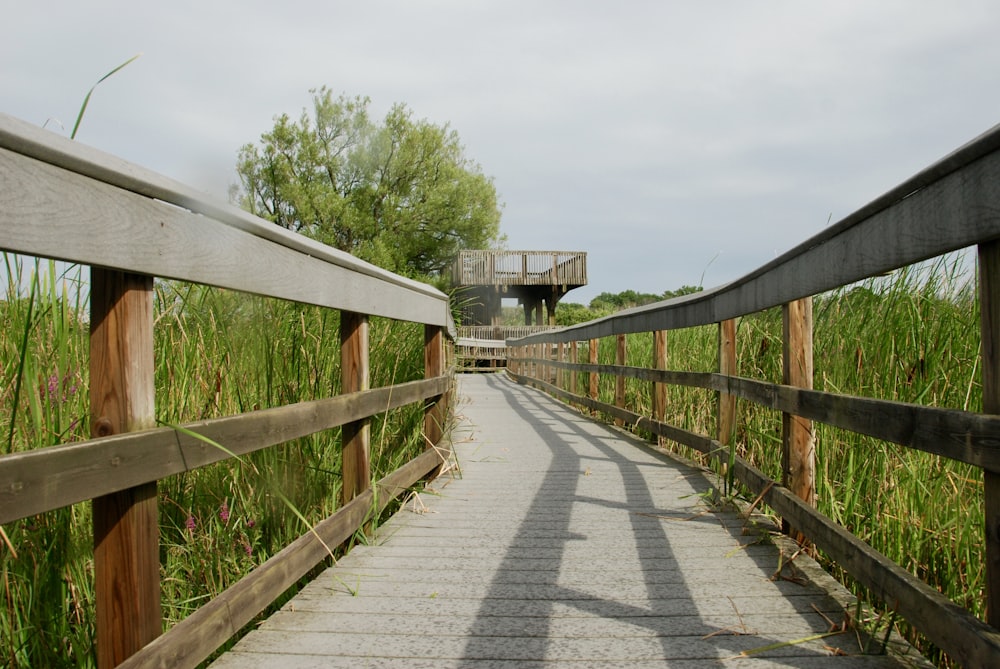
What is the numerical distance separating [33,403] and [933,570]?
244 cm

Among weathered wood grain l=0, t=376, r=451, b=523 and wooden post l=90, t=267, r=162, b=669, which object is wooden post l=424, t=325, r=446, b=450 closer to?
weathered wood grain l=0, t=376, r=451, b=523

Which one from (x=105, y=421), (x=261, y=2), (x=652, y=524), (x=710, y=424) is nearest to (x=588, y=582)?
A: (x=652, y=524)

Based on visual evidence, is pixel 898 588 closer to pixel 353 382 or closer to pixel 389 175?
pixel 353 382

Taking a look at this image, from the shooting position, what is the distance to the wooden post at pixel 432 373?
171 inches

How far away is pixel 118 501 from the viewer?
1.39 meters

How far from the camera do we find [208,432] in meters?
1.67

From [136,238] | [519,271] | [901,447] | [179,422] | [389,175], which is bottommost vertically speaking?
[901,447]

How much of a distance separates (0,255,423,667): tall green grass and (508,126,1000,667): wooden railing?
1.50m

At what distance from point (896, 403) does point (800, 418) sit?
93 cm

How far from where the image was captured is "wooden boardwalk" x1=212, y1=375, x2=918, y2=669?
6.36 ft

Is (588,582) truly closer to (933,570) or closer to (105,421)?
(933,570)

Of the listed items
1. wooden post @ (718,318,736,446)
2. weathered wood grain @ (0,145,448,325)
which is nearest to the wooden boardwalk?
wooden post @ (718,318,736,446)

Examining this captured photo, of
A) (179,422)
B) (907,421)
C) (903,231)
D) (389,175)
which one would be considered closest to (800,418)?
(907,421)

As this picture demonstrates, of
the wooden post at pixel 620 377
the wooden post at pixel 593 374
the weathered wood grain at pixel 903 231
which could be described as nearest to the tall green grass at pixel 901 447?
the weathered wood grain at pixel 903 231
